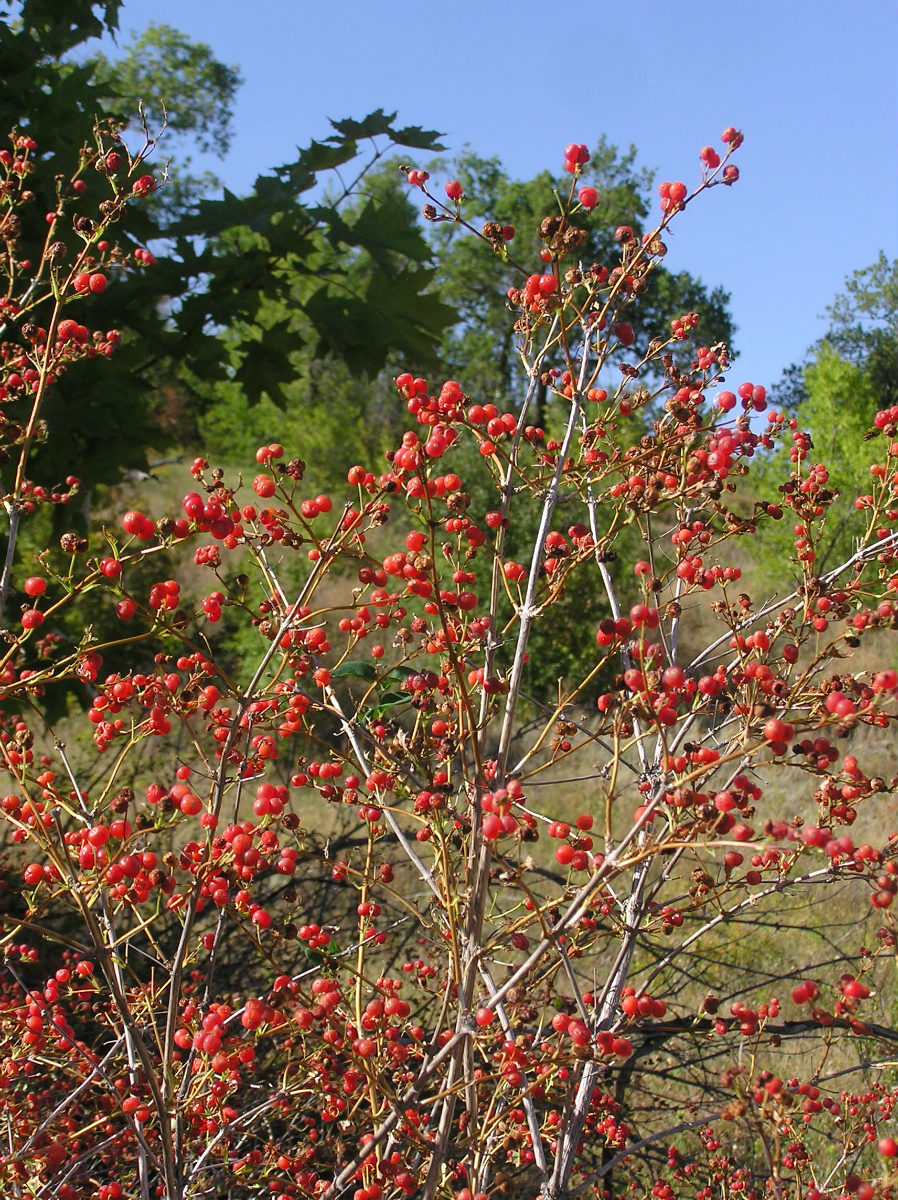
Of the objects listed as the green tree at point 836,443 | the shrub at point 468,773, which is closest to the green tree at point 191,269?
the shrub at point 468,773

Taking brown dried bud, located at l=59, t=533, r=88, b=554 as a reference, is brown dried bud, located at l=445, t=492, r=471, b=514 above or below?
above

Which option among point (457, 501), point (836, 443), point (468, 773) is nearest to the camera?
point (457, 501)

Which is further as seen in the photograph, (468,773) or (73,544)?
(468,773)

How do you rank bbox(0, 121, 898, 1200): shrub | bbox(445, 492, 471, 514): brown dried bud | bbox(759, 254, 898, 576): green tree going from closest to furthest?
1. bbox(0, 121, 898, 1200): shrub
2. bbox(445, 492, 471, 514): brown dried bud
3. bbox(759, 254, 898, 576): green tree

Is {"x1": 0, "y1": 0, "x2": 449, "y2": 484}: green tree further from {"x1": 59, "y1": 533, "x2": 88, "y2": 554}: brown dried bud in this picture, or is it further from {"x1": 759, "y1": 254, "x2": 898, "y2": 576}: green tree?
{"x1": 759, "y1": 254, "x2": 898, "y2": 576}: green tree

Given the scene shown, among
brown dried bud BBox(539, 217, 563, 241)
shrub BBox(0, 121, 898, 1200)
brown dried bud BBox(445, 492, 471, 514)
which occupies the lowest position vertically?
shrub BBox(0, 121, 898, 1200)

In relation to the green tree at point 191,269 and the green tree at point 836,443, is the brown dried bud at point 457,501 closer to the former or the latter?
the green tree at point 191,269

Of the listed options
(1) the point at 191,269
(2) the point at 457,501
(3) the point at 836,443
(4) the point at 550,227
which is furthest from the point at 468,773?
(3) the point at 836,443

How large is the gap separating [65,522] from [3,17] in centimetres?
215

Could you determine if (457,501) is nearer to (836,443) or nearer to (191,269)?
(191,269)

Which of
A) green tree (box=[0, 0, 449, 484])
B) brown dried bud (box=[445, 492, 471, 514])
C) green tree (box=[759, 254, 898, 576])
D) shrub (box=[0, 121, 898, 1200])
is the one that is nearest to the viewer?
shrub (box=[0, 121, 898, 1200])

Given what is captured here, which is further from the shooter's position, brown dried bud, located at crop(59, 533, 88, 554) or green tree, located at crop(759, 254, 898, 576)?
green tree, located at crop(759, 254, 898, 576)

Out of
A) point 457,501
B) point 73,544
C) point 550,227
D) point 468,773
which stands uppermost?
point 550,227

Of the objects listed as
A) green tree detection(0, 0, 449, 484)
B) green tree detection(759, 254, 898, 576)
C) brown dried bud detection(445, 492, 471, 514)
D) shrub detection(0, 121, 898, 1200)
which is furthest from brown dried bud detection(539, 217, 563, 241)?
green tree detection(759, 254, 898, 576)
